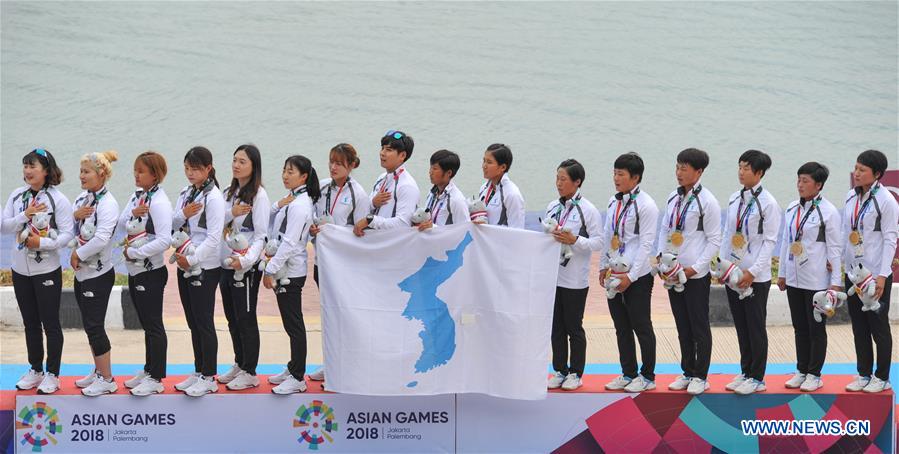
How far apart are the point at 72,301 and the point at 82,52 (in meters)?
8.06

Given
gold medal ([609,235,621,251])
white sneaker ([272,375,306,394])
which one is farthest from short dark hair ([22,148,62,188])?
gold medal ([609,235,621,251])

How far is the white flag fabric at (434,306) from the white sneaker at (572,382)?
0.28 meters

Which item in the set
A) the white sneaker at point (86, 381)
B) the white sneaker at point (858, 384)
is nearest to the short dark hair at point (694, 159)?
the white sneaker at point (858, 384)

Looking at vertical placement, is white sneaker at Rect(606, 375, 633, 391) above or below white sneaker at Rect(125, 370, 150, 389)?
above

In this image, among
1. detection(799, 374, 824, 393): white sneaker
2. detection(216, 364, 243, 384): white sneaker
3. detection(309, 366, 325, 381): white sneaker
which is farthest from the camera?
detection(309, 366, 325, 381): white sneaker

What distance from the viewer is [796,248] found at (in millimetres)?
5781

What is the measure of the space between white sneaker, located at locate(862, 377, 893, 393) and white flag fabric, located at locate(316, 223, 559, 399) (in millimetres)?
1743

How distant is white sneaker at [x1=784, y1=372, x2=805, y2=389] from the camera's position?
582 cm

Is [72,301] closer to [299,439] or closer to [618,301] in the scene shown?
[299,439]

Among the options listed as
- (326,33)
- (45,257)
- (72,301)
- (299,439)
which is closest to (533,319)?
(299,439)

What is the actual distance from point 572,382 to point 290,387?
1.52 metres

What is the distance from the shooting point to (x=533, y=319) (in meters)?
5.64

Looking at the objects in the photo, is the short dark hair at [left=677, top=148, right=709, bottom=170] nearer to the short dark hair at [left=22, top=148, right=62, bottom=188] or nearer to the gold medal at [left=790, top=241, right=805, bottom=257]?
the gold medal at [left=790, top=241, right=805, bottom=257]

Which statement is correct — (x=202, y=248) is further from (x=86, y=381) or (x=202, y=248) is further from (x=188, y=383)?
(x=86, y=381)
